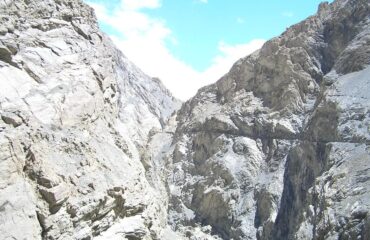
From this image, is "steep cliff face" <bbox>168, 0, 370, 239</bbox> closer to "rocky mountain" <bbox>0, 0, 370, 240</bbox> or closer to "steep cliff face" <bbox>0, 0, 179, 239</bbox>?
"rocky mountain" <bbox>0, 0, 370, 240</bbox>

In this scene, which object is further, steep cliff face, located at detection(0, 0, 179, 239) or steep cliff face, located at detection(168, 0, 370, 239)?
steep cliff face, located at detection(168, 0, 370, 239)

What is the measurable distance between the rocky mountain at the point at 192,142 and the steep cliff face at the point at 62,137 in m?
0.10

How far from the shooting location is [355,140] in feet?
180

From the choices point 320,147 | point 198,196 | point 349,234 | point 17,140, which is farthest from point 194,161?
point 17,140

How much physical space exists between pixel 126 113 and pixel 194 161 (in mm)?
42055

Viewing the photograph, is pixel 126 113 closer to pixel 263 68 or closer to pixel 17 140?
pixel 263 68

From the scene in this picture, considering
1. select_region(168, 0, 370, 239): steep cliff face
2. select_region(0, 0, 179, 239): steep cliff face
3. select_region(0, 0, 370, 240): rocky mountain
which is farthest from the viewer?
select_region(168, 0, 370, 239): steep cliff face

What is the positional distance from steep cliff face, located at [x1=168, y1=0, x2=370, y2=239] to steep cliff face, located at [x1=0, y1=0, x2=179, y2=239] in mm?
20478

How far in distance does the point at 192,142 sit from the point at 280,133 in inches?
665

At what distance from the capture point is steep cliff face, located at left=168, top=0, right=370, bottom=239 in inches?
2395

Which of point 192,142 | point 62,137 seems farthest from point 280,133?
point 62,137

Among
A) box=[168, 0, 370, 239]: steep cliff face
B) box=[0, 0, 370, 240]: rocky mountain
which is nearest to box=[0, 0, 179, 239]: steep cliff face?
box=[0, 0, 370, 240]: rocky mountain

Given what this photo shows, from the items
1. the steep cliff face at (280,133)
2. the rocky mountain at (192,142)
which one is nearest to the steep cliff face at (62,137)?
the rocky mountain at (192,142)

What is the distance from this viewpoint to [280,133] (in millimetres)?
80000
